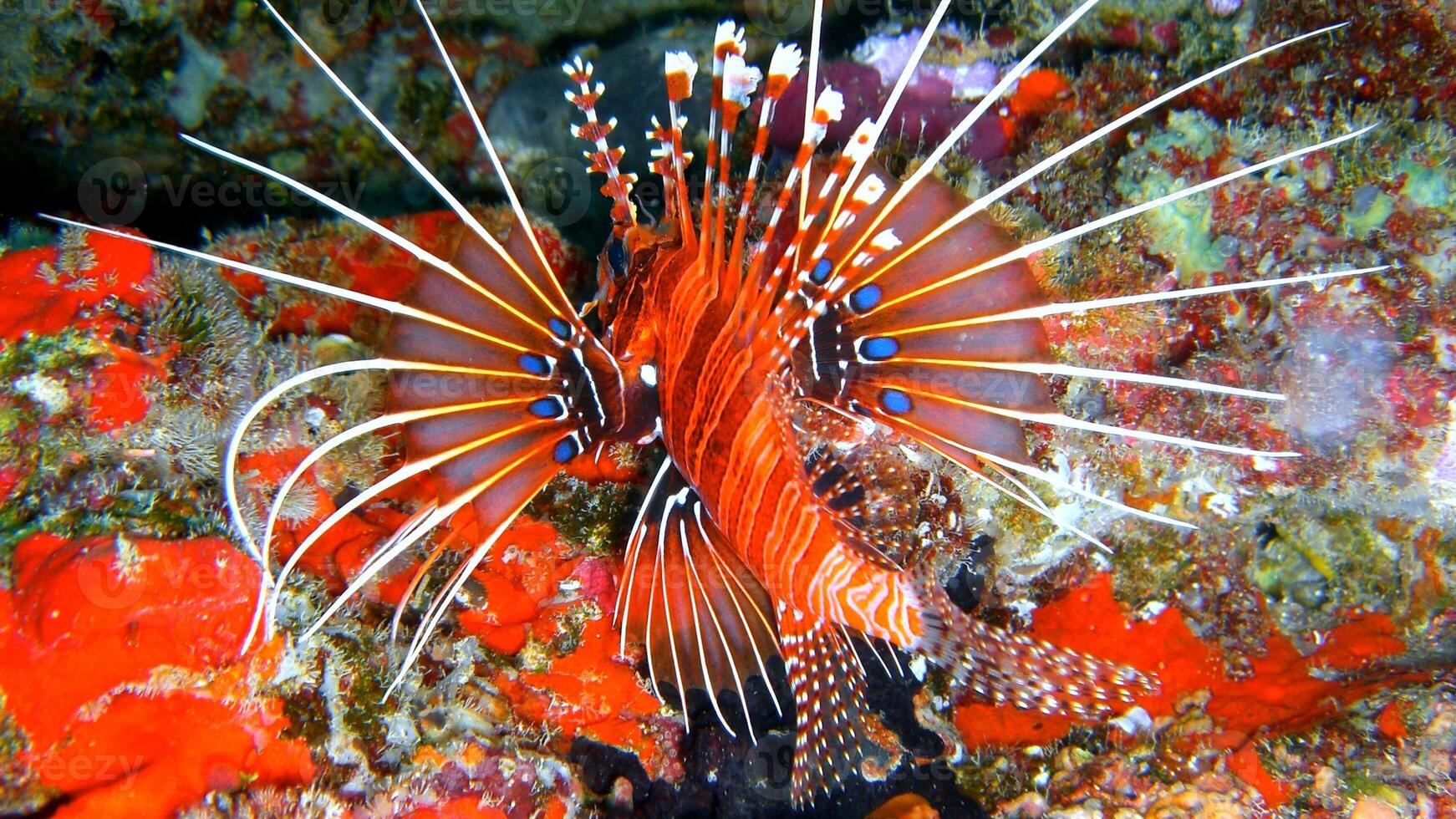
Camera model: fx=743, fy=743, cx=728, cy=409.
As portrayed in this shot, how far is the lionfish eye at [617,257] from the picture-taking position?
330 cm

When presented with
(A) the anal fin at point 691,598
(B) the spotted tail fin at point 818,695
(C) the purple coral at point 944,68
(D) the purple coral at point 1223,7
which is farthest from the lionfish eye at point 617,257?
(D) the purple coral at point 1223,7

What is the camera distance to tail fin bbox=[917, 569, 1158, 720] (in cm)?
238

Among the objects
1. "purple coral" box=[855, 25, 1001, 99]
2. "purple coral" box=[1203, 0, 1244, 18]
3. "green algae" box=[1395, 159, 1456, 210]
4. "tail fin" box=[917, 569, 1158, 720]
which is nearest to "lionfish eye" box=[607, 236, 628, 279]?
"tail fin" box=[917, 569, 1158, 720]

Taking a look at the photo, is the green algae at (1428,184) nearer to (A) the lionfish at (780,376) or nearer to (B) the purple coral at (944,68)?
(A) the lionfish at (780,376)

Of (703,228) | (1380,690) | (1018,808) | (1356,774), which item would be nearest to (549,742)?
(1018,808)

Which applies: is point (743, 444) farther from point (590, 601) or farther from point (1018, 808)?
point (1018, 808)

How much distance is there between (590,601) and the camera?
373 centimetres

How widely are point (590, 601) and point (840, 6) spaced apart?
514cm

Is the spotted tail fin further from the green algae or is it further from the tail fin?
the green algae

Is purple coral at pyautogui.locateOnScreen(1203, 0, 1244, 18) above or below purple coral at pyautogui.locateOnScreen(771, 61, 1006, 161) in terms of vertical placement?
above

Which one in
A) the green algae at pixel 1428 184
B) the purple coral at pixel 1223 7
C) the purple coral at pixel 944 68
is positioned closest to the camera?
the green algae at pixel 1428 184

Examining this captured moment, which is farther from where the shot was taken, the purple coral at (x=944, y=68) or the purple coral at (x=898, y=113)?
the purple coral at (x=944, y=68)

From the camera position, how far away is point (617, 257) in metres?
3.35

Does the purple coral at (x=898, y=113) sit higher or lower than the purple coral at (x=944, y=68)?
lower
